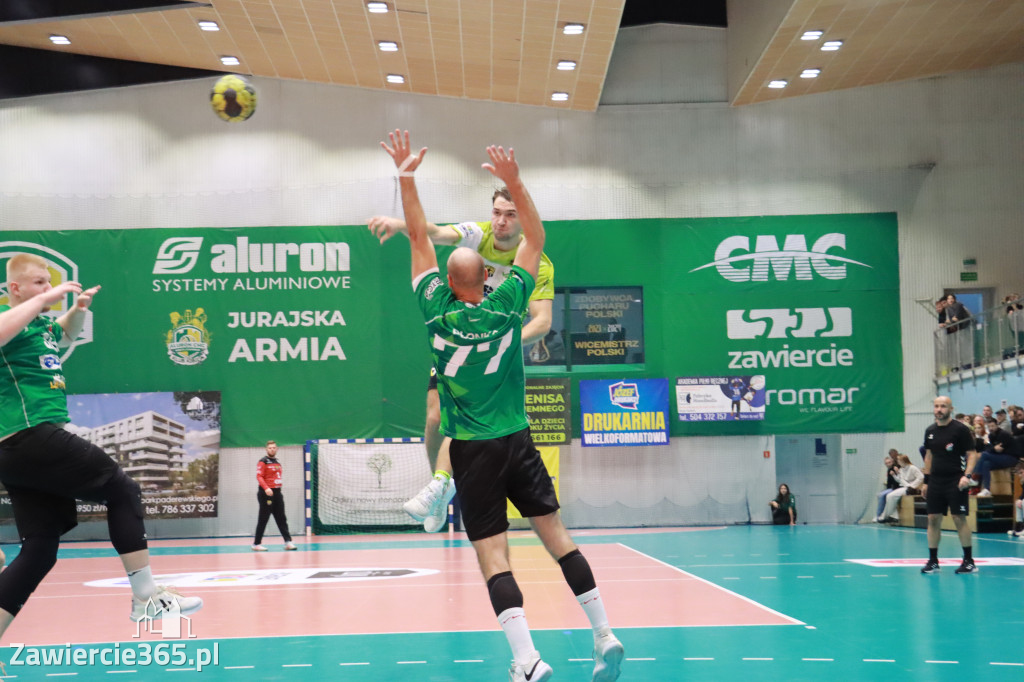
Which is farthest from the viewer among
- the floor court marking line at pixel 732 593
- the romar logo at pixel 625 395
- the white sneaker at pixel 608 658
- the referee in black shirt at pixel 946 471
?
the romar logo at pixel 625 395

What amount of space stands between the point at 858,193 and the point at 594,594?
23.4m

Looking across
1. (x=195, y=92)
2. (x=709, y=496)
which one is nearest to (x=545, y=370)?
(x=709, y=496)

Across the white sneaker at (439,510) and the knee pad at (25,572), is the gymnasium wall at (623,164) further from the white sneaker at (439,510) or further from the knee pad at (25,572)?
the knee pad at (25,572)

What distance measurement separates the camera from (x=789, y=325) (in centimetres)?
2581

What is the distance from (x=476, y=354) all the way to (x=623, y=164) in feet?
72.3

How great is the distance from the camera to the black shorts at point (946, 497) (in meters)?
12.4

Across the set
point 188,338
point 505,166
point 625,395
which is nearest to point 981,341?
point 625,395

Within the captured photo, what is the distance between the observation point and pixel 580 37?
21.9m

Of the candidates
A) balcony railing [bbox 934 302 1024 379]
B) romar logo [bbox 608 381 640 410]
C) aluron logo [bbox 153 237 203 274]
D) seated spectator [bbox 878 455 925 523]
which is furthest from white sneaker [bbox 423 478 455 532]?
aluron logo [bbox 153 237 203 274]

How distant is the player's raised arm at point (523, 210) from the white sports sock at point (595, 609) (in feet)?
6.27

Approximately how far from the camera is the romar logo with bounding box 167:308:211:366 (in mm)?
25438

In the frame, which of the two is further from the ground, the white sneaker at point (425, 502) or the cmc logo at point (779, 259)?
the cmc logo at point (779, 259)

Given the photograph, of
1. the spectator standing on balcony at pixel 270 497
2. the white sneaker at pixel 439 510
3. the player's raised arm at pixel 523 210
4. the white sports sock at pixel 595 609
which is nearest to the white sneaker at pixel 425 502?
the white sneaker at pixel 439 510

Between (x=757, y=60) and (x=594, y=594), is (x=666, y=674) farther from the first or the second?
(x=757, y=60)
